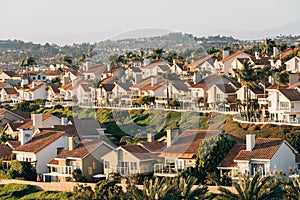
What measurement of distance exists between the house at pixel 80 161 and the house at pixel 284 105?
13.9 meters

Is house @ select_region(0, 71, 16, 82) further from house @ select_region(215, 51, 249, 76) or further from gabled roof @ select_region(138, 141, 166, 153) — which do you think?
gabled roof @ select_region(138, 141, 166, 153)

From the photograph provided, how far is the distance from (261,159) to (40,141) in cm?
1607

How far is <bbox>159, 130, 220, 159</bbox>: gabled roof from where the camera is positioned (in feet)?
127

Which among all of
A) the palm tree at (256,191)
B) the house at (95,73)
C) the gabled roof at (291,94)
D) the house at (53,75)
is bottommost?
the palm tree at (256,191)

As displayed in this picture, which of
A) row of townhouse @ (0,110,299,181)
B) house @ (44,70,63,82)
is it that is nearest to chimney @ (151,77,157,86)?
row of townhouse @ (0,110,299,181)

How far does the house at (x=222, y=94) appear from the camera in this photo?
59656 mm

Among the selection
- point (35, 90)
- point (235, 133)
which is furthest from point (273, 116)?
point (35, 90)

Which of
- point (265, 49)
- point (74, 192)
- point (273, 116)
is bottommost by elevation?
point (74, 192)

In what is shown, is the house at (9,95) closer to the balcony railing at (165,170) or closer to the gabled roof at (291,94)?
the gabled roof at (291,94)

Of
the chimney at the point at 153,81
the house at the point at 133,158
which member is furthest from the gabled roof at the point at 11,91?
the house at the point at 133,158

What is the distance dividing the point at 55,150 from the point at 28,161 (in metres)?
1.71

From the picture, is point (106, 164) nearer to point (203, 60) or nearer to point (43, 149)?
point (43, 149)

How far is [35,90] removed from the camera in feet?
279

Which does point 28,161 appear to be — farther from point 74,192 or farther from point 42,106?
point 42,106
